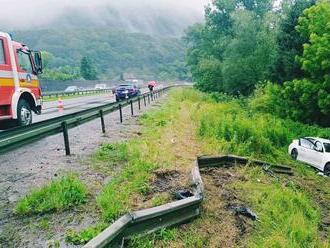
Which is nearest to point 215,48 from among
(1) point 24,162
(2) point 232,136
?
(2) point 232,136

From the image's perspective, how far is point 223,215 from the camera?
19.8ft

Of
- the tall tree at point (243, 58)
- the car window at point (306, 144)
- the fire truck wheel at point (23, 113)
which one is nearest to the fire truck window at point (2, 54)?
the fire truck wheel at point (23, 113)

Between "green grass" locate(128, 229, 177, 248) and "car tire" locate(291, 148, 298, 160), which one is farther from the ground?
"green grass" locate(128, 229, 177, 248)

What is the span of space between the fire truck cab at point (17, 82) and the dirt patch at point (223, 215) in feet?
20.0

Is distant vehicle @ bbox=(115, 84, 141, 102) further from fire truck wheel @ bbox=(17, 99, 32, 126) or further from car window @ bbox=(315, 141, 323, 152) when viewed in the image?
fire truck wheel @ bbox=(17, 99, 32, 126)

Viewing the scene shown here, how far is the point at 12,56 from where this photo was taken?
1139cm

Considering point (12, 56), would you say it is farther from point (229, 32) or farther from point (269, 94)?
point (229, 32)

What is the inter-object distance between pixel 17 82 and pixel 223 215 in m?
7.98

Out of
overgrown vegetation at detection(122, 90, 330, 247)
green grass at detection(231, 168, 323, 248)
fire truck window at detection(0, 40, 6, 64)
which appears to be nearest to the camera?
overgrown vegetation at detection(122, 90, 330, 247)

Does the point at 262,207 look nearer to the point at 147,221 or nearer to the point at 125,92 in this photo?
the point at 147,221

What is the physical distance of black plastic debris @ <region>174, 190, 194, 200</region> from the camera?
A: 19.9 feet

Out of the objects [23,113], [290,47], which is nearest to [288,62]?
[290,47]

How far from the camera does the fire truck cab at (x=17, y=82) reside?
10930 millimetres

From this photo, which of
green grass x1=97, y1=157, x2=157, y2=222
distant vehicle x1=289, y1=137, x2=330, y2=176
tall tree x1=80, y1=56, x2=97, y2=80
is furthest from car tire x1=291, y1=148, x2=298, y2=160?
tall tree x1=80, y1=56, x2=97, y2=80
